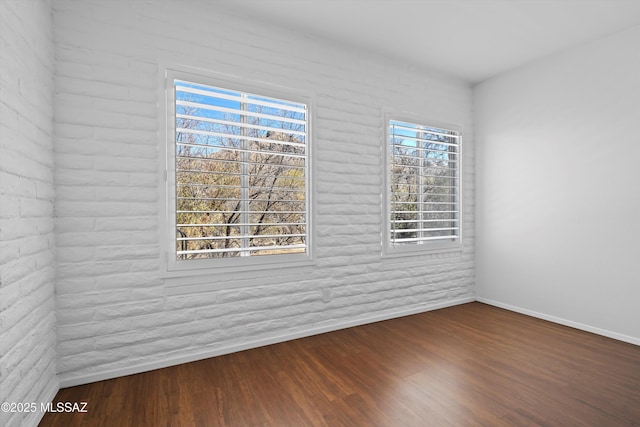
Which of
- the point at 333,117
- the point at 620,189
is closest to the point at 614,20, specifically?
the point at 620,189

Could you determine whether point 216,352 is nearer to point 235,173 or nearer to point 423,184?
point 235,173

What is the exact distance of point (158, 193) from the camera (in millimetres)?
2352

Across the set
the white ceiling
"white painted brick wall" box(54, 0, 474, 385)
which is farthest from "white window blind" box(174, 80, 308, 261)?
the white ceiling

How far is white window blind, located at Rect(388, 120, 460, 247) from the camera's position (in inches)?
139

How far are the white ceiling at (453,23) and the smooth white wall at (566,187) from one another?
1.15ft

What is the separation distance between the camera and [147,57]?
2324 mm

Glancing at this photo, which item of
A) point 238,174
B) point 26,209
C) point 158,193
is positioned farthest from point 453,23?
point 26,209

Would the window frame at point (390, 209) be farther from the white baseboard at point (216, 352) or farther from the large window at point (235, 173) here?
the large window at point (235, 173)

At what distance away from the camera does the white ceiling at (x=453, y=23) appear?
2.52 metres

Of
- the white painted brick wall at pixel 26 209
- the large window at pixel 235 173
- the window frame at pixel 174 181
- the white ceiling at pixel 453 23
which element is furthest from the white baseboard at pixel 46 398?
the white ceiling at pixel 453 23

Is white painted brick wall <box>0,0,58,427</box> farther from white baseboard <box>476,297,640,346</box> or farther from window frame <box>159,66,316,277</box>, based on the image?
white baseboard <box>476,297,640,346</box>

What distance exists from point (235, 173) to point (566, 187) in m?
3.21

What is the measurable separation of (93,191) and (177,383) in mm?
1399

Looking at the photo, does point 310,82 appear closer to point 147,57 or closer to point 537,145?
point 147,57
